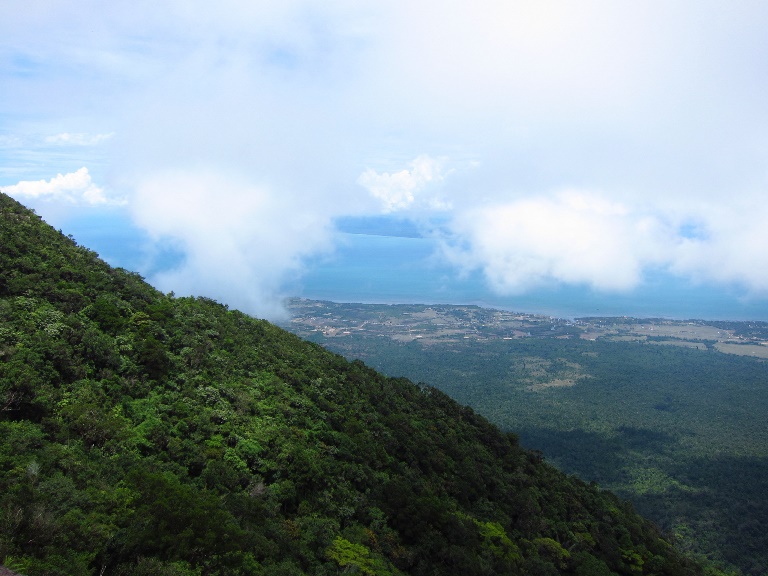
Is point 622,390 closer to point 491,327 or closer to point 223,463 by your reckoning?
point 491,327

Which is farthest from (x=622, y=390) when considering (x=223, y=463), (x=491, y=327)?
(x=223, y=463)

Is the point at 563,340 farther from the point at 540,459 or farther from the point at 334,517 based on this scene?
the point at 334,517

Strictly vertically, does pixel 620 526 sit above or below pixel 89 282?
below

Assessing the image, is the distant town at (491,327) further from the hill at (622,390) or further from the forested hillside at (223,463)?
the forested hillside at (223,463)

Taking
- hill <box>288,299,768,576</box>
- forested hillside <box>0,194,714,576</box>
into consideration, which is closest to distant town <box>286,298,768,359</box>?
hill <box>288,299,768,576</box>

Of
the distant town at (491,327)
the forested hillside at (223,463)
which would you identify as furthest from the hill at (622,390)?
the forested hillside at (223,463)

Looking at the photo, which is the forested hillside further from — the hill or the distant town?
the distant town

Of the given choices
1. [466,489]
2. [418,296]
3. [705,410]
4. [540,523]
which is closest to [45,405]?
[466,489]
